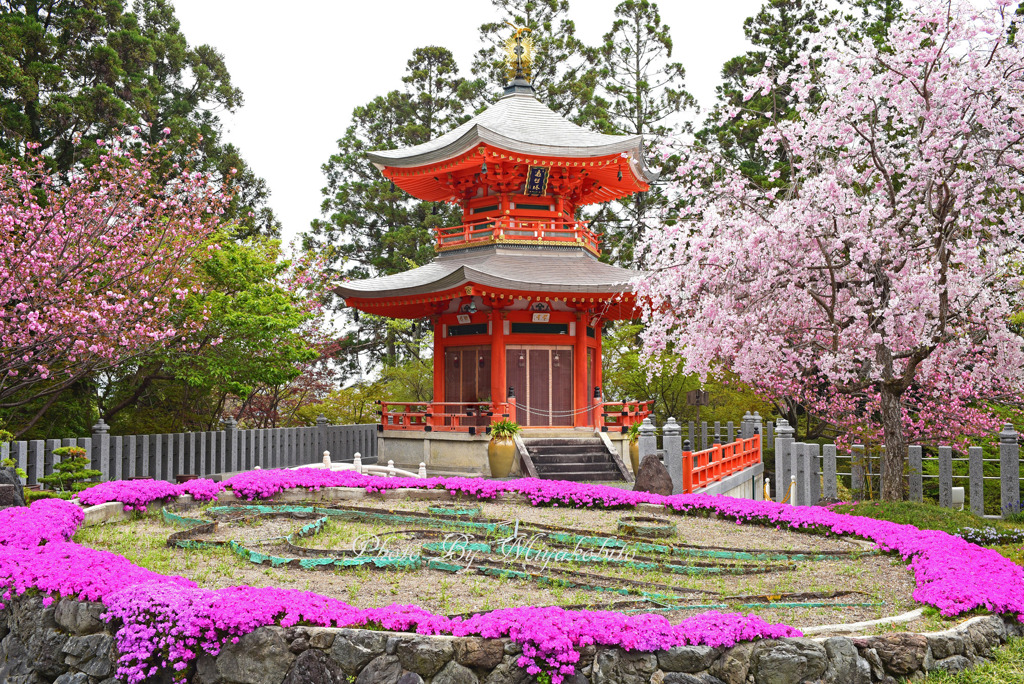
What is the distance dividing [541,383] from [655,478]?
25.9ft

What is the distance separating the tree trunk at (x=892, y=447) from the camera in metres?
12.3

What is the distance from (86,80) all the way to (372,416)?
45.5ft

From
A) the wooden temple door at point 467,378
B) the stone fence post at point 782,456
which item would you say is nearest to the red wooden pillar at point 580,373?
the wooden temple door at point 467,378

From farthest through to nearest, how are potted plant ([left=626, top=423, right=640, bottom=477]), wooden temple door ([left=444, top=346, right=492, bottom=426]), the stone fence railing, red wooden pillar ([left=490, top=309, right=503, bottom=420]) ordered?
1. wooden temple door ([left=444, top=346, right=492, bottom=426])
2. potted plant ([left=626, top=423, right=640, bottom=477])
3. red wooden pillar ([left=490, top=309, right=503, bottom=420])
4. the stone fence railing

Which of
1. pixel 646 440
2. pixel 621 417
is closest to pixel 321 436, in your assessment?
pixel 621 417

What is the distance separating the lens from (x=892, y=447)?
1256cm

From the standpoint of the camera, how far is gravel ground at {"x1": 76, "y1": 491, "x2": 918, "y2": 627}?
723cm

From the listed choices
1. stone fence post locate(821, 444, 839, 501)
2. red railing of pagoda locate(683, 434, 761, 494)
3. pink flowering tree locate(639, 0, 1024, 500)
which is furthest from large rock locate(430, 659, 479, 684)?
stone fence post locate(821, 444, 839, 501)

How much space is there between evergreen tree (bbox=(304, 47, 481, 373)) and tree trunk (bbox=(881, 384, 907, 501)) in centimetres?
2435

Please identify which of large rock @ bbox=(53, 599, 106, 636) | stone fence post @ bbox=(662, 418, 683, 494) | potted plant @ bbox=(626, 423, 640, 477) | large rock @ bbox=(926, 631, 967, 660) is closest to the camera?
large rock @ bbox=(926, 631, 967, 660)

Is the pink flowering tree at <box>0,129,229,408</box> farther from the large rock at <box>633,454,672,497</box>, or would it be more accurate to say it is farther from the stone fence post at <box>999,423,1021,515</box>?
the stone fence post at <box>999,423,1021,515</box>

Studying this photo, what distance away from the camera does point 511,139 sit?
20891 millimetres

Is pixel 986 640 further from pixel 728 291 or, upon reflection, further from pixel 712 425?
pixel 712 425

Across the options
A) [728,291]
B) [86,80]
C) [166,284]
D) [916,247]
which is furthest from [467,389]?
[86,80]
